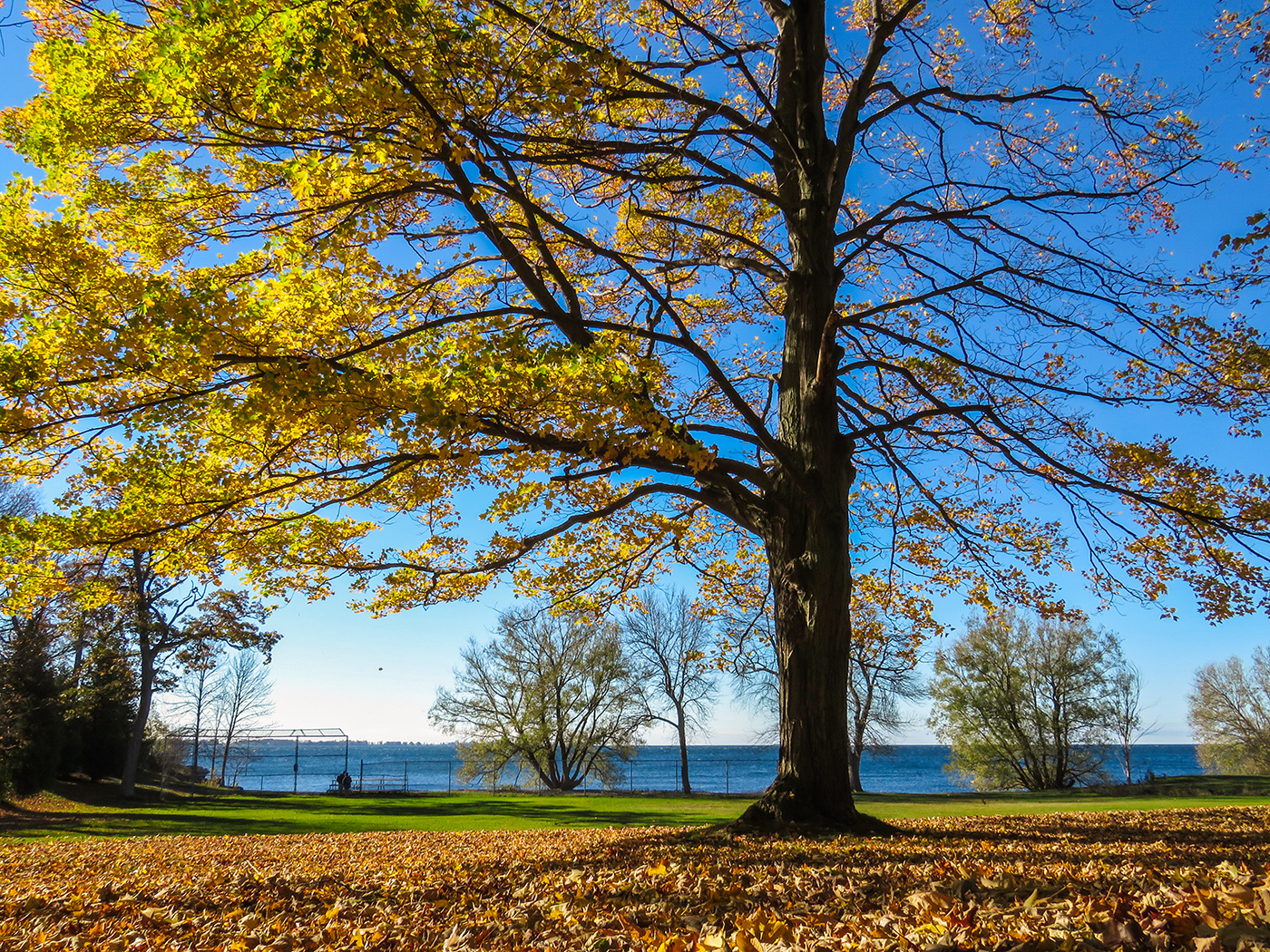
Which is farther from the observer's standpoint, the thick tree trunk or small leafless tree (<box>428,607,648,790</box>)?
small leafless tree (<box>428,607,648,790</box>)

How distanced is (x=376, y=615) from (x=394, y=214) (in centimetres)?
478

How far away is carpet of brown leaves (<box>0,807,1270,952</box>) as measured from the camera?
251cm

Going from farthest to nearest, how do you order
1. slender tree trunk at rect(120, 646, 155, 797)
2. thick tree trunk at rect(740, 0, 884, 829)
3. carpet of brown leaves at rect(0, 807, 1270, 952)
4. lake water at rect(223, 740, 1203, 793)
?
lake water at rect(223, 740, 1203, 793) < slender tree trunk at rect(120, 646, 155, 797) < thick tree trunk at rect(740, 0, 884, 829) < carpet of brown leaves at rect(0, 807, 1270, 952)

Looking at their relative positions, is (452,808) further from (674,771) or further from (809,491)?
(674,771)

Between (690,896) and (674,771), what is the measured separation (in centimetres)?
5893

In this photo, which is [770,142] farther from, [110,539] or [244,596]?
[244,596]

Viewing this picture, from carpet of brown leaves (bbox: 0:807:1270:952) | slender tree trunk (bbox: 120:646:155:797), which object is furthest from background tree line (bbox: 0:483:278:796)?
carpet of brown leaves (bbox: 0:807:1270:952)

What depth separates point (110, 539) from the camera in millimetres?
6516

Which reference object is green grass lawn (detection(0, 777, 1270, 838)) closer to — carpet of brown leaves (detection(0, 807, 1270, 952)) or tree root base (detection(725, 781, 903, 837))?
tree root base (detection(725, 781, 903, 837))

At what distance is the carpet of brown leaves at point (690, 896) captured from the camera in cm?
251

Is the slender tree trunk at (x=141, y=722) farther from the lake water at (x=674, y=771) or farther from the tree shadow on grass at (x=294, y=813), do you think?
the lake water at (x=674, y=771)

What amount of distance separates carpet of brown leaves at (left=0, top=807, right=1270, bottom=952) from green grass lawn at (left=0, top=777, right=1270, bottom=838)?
17.7ft

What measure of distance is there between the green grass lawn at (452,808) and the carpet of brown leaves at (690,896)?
541cm

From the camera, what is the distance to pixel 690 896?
3.76 m
